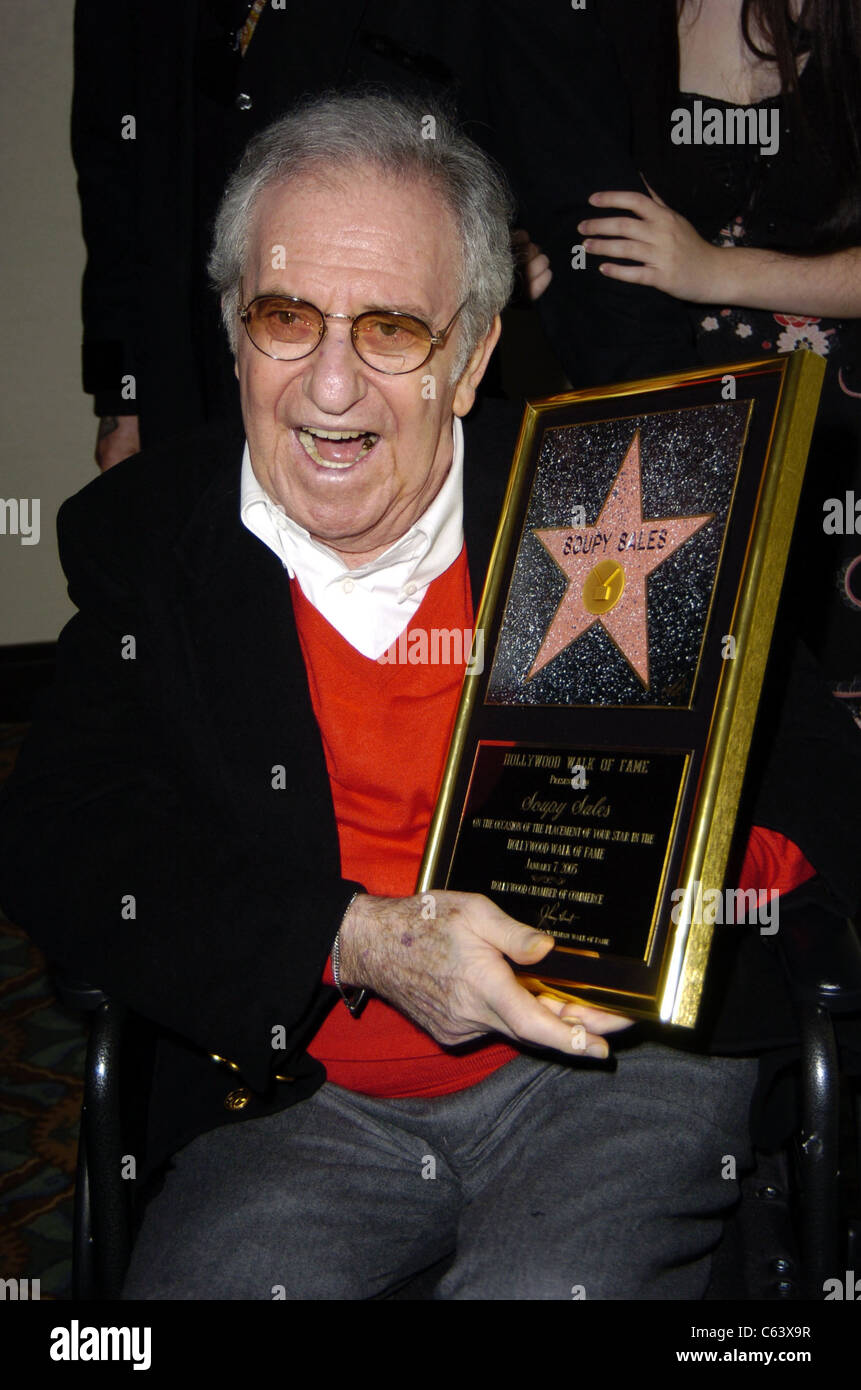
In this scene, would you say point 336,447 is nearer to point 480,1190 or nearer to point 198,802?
point 198,802

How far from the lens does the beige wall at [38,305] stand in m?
4.68

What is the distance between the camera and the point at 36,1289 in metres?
2.17

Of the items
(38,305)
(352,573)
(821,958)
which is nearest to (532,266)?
(352,573)

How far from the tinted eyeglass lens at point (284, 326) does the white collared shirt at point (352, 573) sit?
19cm

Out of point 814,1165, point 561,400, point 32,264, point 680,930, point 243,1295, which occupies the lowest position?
point 243,1295

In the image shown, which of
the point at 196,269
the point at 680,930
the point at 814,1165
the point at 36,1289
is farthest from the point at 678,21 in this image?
the point at 36,1289

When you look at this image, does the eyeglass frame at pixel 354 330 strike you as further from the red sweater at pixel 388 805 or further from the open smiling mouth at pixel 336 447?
the red sweater at pixel 388 805

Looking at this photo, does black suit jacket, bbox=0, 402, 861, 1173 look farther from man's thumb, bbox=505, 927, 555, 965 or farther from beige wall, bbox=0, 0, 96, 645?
beige wall, bbox=0, 0, 96, 645

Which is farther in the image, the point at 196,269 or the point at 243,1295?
the point at 196,269

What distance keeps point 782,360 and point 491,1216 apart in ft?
3.39

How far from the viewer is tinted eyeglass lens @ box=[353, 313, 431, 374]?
60.7 inches
